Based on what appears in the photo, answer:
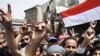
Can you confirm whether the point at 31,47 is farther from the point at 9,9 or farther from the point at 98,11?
the point at 98,11

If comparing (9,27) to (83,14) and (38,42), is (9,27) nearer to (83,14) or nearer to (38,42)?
(38,42)

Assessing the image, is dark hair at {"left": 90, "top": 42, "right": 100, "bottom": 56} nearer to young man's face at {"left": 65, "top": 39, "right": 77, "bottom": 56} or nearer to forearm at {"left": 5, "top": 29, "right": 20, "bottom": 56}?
young man's face at {"left": 65, "top": 39, "right": 77, "bottom": 56}

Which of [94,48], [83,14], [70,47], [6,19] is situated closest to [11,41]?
[6,19]

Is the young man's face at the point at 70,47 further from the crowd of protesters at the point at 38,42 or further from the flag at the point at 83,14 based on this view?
the flag at the point at 83,14

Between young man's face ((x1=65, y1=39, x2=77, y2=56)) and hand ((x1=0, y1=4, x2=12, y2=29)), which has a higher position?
hand ((x1=0, y1=4, x2=12, y2=29))

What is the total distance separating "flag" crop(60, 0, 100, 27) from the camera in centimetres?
641

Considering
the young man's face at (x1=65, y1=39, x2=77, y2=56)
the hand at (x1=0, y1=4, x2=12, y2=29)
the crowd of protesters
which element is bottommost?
the young man's face at (x1=65, y1=39, x2=77, y2=56)

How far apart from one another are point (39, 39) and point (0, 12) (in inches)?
21.7

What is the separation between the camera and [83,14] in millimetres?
6820

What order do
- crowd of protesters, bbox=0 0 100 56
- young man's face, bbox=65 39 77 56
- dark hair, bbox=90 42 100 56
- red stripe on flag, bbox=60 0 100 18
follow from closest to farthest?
crowd of protesters, bbox=0 0 100 56 < dark hair, bbox=90 42 100 56 < young man's face, bbox=65 39 77 56 < red stripe on flag, bbox=60 0 100 18

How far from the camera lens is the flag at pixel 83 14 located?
21.0 ft

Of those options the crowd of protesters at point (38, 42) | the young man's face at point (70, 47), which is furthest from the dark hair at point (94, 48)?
the young man's face at point (70, 47)

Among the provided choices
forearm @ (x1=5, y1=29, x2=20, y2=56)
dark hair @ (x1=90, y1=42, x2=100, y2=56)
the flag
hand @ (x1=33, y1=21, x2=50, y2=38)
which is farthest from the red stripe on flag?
forearm @ (x1=5, y1=29, x2=20, y2=56)

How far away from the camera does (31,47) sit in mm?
4027
